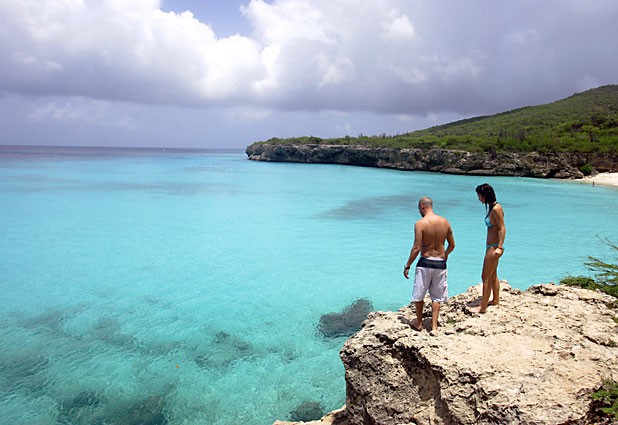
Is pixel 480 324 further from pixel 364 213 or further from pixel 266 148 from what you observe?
pixel 266 148

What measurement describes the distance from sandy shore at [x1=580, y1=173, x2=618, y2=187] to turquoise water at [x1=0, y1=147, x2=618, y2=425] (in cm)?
2160

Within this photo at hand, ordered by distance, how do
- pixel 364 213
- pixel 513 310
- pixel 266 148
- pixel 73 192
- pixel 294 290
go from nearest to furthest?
pixel 513 310, pixel 294 290, pixel 364 213, pixel 73 192, pixel 266 148

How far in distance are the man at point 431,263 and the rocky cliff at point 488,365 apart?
0.28m

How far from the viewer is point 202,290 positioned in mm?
10180

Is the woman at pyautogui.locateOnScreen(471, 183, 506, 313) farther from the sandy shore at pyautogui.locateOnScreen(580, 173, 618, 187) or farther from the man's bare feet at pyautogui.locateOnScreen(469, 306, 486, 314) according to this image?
the sandy shore at pyautogui.locateOnScreen(580, 173, 618, 187)

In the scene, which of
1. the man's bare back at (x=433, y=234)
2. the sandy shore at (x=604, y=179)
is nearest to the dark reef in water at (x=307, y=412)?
the man's bare back at (x=433, y=234)

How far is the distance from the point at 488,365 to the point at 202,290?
8066 millimetres

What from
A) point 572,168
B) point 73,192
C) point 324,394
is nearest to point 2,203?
point 73,192

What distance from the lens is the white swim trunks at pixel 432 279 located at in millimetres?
4434

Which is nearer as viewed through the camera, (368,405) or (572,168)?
(368,405)

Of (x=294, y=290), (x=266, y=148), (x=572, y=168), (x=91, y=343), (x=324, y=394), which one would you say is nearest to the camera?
(x=324, y=394)

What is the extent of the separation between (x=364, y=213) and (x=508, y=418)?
19123 millimetres

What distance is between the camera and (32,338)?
7.27 meters

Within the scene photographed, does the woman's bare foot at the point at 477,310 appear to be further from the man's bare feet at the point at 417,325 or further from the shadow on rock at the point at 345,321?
the shadow on rock at the point at 345,321
